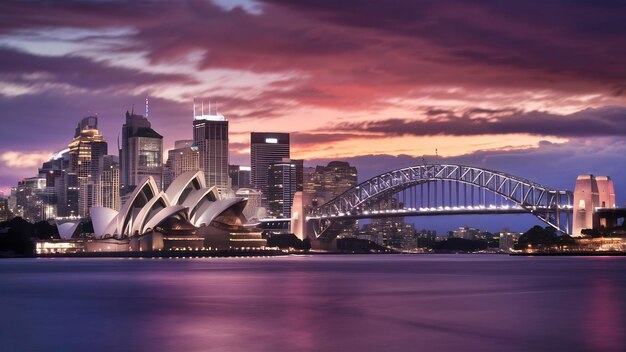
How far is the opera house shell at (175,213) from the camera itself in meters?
134

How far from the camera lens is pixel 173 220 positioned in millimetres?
133375

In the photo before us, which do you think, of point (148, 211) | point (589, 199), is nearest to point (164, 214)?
point (148, 211)

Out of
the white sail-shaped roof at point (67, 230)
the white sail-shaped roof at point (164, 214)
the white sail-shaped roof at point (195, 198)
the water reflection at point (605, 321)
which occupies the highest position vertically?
the white sail-shaped roof at point (195, 198)

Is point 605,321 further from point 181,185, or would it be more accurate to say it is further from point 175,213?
point 181,185

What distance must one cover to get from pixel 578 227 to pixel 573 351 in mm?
111320

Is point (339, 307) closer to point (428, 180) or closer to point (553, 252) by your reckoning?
point (553, 252)

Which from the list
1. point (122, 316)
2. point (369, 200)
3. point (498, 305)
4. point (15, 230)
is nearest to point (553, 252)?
point (369, 200)

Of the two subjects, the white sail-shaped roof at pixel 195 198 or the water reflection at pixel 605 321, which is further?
the white sail-shaped roof at pixel 195 198

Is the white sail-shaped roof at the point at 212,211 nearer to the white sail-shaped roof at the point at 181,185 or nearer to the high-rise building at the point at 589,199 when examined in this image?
the white sail-shaped roof at the point at 181,185

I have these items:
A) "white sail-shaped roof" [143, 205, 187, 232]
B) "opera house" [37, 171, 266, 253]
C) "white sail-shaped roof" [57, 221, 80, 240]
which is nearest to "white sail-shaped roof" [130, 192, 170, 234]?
"opera house" [37, 171, 266, 253]

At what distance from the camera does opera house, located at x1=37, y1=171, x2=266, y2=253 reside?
134 m

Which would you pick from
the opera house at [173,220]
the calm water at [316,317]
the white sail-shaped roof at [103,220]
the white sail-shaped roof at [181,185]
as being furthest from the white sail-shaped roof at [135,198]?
the calm water at [316,317]

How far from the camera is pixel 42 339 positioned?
1068 inches

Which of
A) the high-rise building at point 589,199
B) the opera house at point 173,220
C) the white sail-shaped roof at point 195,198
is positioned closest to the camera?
the high-rise building at point 589,199
